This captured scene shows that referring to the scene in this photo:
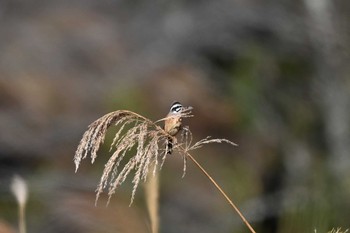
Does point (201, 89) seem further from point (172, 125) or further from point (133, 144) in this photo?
point (133, 144)

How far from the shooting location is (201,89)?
→ 13.5 m

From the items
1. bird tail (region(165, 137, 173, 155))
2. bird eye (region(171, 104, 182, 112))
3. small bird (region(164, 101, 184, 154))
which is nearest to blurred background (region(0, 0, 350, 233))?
bird eye (region(171, 104, 182, 112))

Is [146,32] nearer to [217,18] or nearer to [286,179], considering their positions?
[217,18]

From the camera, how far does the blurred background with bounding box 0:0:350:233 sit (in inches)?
434

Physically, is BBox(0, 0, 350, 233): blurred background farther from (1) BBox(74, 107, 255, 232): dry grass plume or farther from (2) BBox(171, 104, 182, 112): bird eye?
(1) BBox(74, 107, 255, 232): dry grass plume

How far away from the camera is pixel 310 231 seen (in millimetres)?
3861

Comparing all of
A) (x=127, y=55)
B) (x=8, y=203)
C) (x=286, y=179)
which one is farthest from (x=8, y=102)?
(x=8, y=203)

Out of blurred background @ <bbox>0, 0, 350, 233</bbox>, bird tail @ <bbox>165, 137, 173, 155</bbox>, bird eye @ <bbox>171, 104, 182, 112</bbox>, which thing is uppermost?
blurred background @ <bbox>0, 0, 350, 233</bbox>

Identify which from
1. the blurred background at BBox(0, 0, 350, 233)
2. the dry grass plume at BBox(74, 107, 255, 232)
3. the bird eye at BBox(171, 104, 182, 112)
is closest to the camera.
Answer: the dry grass plume at BBox(74, 107, 255, 232)

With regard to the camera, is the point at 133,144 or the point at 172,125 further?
the point at 172,125

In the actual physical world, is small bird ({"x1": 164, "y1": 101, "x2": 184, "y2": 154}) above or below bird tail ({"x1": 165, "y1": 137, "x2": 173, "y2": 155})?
above

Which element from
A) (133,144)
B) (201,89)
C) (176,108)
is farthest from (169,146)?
(201,89)

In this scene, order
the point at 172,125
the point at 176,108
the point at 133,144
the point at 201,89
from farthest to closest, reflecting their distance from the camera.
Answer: the point at 201,89 < the point at 176,108 < the point at 172,125 < the point at 133,144

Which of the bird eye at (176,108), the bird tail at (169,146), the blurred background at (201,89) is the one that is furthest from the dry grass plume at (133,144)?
the blurred background at (201,89)
